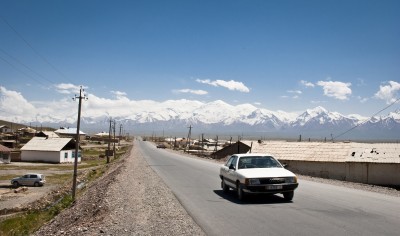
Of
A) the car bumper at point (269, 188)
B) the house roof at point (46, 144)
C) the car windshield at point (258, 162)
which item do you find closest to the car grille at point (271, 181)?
the car bumper at point (269, 188)

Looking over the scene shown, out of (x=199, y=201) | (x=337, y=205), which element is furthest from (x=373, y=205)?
(x=199, y=201)

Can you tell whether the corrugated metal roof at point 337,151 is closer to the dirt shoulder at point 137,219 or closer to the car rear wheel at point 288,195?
the car rear wheel at point 288,195

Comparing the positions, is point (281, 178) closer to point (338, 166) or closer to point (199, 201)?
point (199, 201)

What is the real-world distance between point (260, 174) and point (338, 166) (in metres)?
22.6

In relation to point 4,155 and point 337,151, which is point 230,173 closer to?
point 337,151

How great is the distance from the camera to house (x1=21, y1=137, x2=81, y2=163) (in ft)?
242

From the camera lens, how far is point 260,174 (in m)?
14.5

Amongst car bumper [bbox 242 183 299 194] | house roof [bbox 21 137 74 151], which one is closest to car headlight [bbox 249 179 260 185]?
car bumper [bbox 242 183 299 194]

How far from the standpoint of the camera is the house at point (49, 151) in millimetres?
73688

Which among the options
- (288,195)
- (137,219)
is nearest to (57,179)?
(288,195)

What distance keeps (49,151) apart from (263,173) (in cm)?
6540

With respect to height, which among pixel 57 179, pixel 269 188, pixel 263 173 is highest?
pixel 263 173

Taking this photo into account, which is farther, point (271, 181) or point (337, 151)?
point (337, 151)

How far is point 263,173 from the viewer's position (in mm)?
14625
